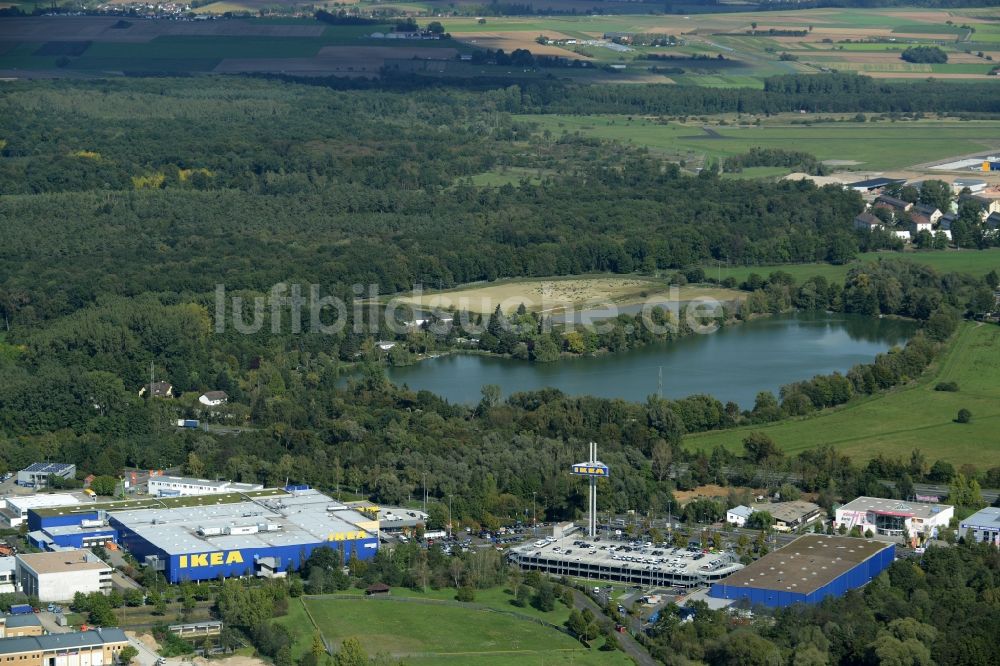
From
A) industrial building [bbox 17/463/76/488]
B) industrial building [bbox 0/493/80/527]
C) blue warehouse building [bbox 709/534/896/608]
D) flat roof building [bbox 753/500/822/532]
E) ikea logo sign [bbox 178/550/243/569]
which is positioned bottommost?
industrial building [bbox 17/463/76/488]

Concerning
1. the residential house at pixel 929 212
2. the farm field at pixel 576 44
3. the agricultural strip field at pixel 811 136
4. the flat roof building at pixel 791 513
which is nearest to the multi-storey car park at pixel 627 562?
the flat roof building at pixel 791 513

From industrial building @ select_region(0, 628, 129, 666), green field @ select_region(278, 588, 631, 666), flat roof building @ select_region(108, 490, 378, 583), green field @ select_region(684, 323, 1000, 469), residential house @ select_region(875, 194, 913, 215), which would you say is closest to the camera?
industrial building @ select_region(0, 628, 129, 666)

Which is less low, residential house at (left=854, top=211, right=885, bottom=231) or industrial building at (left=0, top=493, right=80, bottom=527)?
industrial building at (left=0, top=493, right=80, bottom=527)

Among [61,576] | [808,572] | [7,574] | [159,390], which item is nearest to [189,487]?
[7,574]

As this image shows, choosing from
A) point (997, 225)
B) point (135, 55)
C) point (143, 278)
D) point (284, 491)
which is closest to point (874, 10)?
point (135, 55)

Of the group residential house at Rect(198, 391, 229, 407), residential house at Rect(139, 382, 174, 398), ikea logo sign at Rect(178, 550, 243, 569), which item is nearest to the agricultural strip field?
residential house at Rect(139, 382, 174, 398)

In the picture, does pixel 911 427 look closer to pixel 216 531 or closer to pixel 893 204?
pixel 216 531

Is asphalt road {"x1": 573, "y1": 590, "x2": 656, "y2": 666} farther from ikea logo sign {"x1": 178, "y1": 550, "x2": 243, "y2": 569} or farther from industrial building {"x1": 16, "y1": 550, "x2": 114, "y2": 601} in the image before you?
industrial building {"x1": 16, "y1": 550, "x2": 114, "y2": 601}

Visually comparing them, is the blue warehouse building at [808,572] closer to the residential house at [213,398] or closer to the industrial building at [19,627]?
the industrial building at [19,627]
